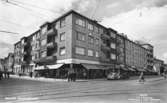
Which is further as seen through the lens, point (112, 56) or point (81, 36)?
point (112, 56)

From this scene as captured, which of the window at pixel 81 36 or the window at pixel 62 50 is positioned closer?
the window at pixel 62 50

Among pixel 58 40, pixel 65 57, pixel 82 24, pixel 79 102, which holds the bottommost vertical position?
pixel 79 102

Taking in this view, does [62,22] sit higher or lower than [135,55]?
higher

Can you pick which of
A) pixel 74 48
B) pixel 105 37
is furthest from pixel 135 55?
pixel 74 48

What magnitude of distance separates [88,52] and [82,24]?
6.17m

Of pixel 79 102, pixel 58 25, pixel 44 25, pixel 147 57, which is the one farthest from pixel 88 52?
pixel 147 57

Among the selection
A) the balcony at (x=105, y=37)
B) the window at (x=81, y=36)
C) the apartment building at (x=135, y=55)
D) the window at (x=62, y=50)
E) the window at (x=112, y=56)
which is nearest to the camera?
the window at (x=62, y=50)

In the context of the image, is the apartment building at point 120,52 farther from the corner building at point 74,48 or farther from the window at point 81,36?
the window at point 81,36

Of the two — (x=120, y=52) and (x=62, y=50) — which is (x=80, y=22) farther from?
(x=120, y=52)

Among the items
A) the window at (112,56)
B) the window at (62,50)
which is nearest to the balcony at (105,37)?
the window at (112,56)

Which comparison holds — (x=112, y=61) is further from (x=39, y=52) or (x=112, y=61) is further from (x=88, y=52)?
(x=39, y=52)

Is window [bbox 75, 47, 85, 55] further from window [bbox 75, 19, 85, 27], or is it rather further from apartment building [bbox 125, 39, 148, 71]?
apartment building [bbox 125, 39, 148, 71]

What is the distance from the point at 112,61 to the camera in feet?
144

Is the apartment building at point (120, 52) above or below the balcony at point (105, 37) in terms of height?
below
